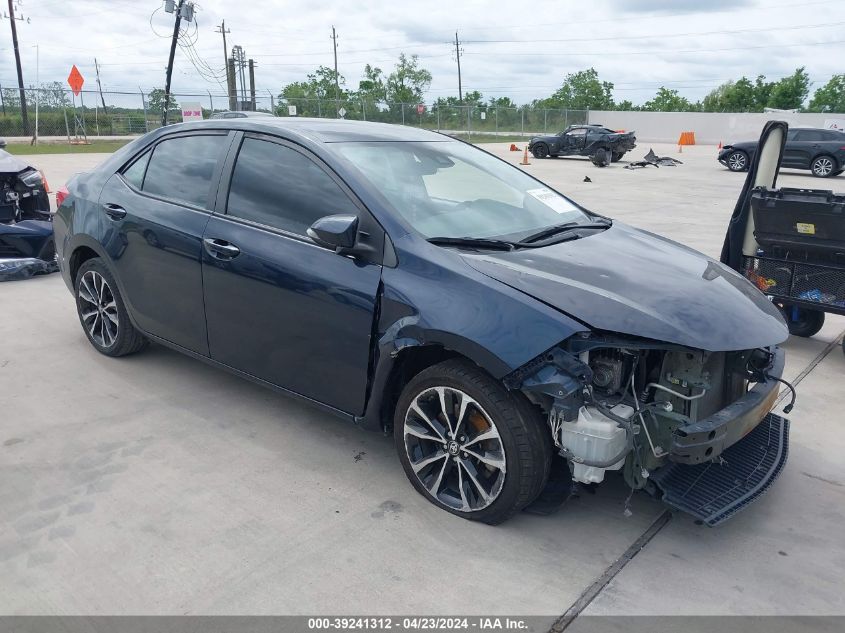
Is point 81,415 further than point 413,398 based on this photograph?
Yes

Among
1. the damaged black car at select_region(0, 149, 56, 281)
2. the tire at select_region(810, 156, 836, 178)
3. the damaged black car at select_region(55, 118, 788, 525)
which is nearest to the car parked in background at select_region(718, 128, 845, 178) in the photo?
the tire at select_region(810, 156, 836, 178)

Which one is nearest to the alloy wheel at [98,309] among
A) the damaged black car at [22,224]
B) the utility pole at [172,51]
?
the damaged black car at [22,224]

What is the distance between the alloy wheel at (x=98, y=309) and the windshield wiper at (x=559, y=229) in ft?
9.34

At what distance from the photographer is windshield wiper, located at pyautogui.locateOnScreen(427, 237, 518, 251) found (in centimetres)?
322

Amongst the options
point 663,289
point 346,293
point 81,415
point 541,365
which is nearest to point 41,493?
point 81,415

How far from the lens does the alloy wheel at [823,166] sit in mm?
22109

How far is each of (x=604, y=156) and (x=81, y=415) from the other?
76.1 ft

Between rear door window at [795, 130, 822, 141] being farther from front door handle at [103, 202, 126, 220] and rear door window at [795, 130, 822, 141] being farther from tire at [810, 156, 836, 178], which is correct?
front door handle at [103, 202, 126, 220]

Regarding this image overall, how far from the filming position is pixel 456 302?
9.70 ft

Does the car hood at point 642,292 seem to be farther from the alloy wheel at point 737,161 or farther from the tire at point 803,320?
the alloy wheel at point 737,161

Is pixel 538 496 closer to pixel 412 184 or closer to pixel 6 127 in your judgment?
pixel 412 184

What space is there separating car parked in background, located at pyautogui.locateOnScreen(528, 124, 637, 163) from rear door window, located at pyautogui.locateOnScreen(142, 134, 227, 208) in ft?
75.0

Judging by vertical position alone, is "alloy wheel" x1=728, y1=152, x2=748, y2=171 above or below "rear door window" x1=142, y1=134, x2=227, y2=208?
below

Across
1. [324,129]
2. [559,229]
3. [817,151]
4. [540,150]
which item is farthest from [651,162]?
[324,129]
